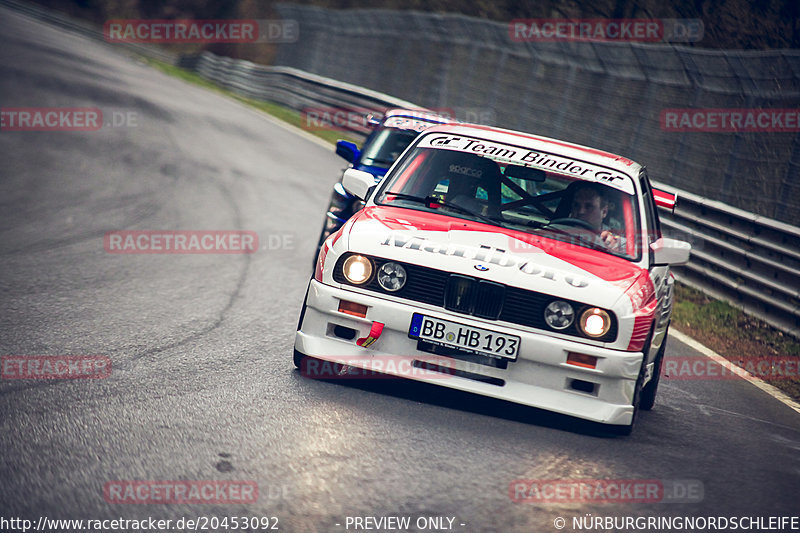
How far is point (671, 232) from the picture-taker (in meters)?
12.4

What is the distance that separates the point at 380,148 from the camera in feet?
31.8

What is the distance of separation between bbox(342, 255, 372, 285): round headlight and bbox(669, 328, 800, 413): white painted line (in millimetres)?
3693

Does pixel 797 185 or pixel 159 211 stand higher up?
pixel 797 185

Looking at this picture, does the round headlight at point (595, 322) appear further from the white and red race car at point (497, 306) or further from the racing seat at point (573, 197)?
the racing seat at point (573, 197)

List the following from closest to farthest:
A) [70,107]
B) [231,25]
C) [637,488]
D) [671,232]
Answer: [637,488]
[671,232]
[70,107]
[231,25]

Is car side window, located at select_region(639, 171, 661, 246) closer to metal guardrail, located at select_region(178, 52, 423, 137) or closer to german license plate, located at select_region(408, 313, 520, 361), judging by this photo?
german license plate, located at select_region(408, 313, 520, 361)

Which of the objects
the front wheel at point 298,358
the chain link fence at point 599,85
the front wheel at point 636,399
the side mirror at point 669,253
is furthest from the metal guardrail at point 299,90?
the front wheel at point 636,399

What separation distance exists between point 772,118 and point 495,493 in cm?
1039

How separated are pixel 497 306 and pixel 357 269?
32.9 inches

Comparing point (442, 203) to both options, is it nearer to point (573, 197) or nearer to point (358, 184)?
point (358, 184)

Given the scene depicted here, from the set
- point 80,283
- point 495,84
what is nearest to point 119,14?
point 495,84

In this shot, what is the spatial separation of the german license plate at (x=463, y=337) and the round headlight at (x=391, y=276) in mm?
235

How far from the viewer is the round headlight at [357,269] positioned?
554cm

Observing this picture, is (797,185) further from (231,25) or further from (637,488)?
(231,25)
